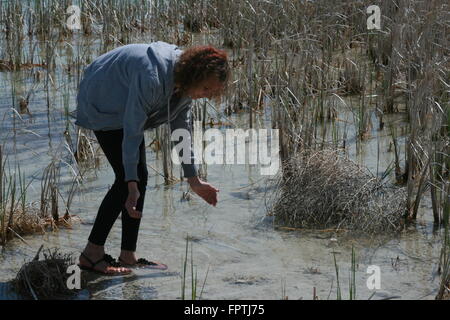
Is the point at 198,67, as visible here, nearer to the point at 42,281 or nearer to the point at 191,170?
the point at 191,170

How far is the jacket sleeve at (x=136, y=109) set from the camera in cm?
411

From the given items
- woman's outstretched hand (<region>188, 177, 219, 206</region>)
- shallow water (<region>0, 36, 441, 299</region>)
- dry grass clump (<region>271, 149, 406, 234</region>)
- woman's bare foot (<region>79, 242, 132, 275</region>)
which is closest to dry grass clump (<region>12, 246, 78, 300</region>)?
shallow water (<region>0, 36, 441, 299</region>)

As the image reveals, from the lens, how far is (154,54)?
421 cm

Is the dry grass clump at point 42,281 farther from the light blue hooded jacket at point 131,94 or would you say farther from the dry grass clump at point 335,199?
the dry grass clump at point 335,199

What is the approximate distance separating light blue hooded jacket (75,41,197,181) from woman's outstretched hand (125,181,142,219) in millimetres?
53

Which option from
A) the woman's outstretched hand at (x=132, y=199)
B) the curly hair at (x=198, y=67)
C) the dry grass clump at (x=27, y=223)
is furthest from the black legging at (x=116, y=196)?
the dry grass clump at (x=27, y=223)

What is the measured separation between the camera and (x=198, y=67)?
4.09 m

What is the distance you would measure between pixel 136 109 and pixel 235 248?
1.32 m

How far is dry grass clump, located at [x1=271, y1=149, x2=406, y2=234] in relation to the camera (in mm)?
5363

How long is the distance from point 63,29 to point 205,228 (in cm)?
498

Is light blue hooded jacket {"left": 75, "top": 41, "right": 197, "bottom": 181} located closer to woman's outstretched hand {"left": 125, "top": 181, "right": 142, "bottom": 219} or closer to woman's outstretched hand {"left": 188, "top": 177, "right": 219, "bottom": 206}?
woman's outstretched hand {"left": 125, "top": 181, "right": 142, "bottom": 219}

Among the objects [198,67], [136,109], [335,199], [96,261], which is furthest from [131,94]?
[335,199]

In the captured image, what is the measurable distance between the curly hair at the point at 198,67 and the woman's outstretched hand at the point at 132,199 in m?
0.53

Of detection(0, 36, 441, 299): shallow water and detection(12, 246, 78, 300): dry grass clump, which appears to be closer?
detection(12, 246, 78, 300): dry grass clump
